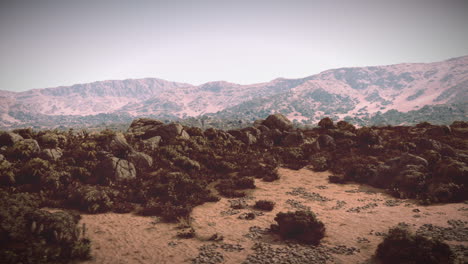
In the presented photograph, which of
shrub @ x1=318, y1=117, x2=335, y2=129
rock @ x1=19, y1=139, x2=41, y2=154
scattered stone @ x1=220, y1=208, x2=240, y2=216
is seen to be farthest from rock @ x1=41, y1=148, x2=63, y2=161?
shrub @ x1=318, y1=117, x2=335, y2=129

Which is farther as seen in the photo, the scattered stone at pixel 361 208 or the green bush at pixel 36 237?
the scattered stone at pixel 361 208

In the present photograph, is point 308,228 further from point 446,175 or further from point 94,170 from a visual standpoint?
point 94,170

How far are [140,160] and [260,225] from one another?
558 inches

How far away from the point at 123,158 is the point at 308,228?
18.6 metres

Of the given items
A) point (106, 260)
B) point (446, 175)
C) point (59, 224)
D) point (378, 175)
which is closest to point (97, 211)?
point (59, 224)

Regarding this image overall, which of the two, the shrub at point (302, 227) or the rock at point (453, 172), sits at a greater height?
the rock at point (453, 172)

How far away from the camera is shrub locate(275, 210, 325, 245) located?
1317 cm

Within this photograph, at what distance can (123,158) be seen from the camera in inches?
930

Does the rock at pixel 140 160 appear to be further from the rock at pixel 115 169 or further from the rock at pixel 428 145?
the rock at pixel 428 145

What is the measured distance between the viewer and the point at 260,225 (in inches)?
604

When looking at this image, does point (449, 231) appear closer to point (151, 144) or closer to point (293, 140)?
point (293, 140)

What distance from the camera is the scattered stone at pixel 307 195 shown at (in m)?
19.5

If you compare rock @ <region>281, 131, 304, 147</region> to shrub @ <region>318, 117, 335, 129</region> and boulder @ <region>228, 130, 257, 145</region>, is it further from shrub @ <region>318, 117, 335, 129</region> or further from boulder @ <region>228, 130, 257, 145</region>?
shrub @ <region>318, 117, 335, 129</region>

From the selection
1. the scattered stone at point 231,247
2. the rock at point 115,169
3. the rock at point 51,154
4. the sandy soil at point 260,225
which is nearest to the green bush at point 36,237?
the sandy soil at point 260,225
